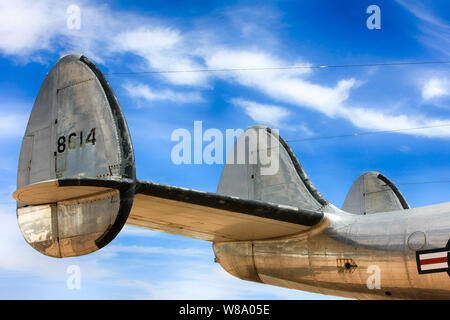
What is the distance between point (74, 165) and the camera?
994 cm

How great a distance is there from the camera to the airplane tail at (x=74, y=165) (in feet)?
27.7

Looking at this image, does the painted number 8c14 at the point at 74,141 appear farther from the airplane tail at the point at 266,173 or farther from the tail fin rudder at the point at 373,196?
the tail fin rudder at the point at 373,196

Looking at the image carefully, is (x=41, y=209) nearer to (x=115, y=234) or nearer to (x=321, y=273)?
(x=115, y=234)

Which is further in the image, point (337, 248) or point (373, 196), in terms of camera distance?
point (373, 196)

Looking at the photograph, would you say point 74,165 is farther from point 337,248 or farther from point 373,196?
point 373,196

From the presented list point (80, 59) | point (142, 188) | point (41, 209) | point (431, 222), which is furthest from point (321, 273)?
point (80, 59)

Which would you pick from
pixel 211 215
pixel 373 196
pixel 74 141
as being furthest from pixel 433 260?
pixel 373 196

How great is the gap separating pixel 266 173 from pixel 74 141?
6.12 m

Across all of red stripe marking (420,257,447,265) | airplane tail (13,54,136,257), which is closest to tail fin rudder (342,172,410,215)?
red stripe marking (420,257,447,265)

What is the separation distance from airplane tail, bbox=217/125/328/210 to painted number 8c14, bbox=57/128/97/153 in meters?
5.64

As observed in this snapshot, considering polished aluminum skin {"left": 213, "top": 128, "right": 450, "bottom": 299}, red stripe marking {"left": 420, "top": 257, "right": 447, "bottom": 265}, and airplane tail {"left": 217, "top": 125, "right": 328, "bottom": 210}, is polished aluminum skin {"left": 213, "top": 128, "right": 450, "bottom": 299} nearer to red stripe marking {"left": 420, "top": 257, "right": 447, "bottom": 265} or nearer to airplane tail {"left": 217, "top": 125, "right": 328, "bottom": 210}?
airplane tail {"left": 217, "top": 125, "right": 328, "bottom": 210}

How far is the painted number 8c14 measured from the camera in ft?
31.9

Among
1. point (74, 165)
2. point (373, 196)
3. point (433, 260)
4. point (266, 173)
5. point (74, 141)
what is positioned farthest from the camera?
point (373, 196)
